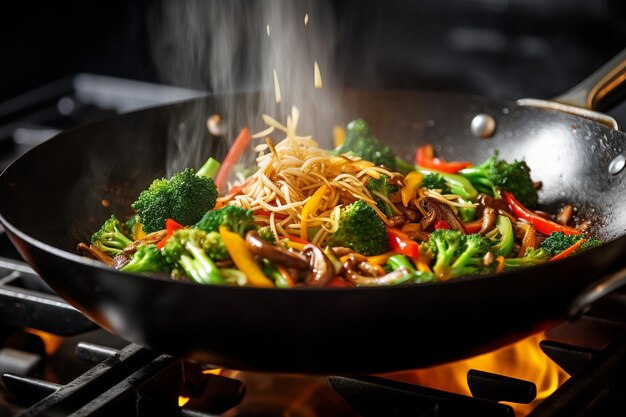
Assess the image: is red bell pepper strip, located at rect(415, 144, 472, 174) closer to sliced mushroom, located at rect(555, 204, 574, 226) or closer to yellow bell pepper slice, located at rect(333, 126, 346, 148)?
yellow bell pepper slice, located at rect(333, 126, 346, 148)

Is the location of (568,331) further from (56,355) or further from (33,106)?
(33,106)

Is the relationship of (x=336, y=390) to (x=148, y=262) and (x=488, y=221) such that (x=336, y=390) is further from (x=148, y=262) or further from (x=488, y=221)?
(x=488, y=221)

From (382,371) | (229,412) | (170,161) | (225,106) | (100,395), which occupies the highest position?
(225,106)

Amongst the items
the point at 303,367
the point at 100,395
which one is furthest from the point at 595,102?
the point at 100,395

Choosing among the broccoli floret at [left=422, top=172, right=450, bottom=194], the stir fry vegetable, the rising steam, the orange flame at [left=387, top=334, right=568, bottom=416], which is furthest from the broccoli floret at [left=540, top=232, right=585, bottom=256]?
the rising steam

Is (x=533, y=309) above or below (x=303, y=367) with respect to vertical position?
above

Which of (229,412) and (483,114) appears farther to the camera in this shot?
(483,114)

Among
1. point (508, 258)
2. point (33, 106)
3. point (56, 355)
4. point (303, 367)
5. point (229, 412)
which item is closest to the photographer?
point (303, 367)

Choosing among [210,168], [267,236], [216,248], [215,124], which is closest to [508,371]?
[267,236]
